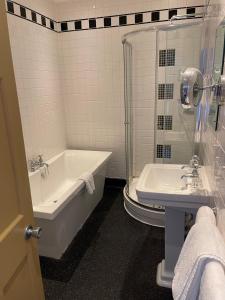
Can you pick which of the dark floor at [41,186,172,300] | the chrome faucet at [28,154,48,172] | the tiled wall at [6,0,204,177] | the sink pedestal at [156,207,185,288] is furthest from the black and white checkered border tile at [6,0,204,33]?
the dark floor at [41,186,172,300]

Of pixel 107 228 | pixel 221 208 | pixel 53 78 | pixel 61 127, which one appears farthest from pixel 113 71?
pixel 221 208

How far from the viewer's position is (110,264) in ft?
6.82

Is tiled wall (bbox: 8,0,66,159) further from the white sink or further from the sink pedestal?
the sink pedestal

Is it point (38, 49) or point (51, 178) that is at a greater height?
point (38, 49)

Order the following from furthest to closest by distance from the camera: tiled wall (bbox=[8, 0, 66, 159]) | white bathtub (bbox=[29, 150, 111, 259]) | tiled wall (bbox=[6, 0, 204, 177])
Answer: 1. tiled wall (bbox=[6, 0, 204, 177])
2. tiled wall (bbox=[8, 0, 66, 159])
3. white bathtub (bbox=[29, 150, 111, 259])

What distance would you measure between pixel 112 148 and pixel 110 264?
5.57 feet

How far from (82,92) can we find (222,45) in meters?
2.35

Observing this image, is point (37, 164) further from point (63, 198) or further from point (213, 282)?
point (213, 282)

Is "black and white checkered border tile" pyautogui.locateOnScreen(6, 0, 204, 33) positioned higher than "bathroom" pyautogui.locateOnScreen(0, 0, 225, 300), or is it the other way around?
"black and white checkered border tile" pyautogui.locateOnScreen(6, 0, 204, 33)

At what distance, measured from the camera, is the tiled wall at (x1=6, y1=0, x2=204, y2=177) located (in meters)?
2.69

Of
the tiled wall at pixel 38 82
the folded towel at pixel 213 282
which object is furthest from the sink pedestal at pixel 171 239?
the tiled wall at pixel 38 82

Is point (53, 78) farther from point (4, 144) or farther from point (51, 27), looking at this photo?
point (4, 144)

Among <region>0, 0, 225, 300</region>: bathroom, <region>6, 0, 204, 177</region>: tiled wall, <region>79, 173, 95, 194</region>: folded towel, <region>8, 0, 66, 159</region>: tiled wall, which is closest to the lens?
<region>0, 0, 225, 300</region>: bathroom

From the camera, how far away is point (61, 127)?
11.2 ft
